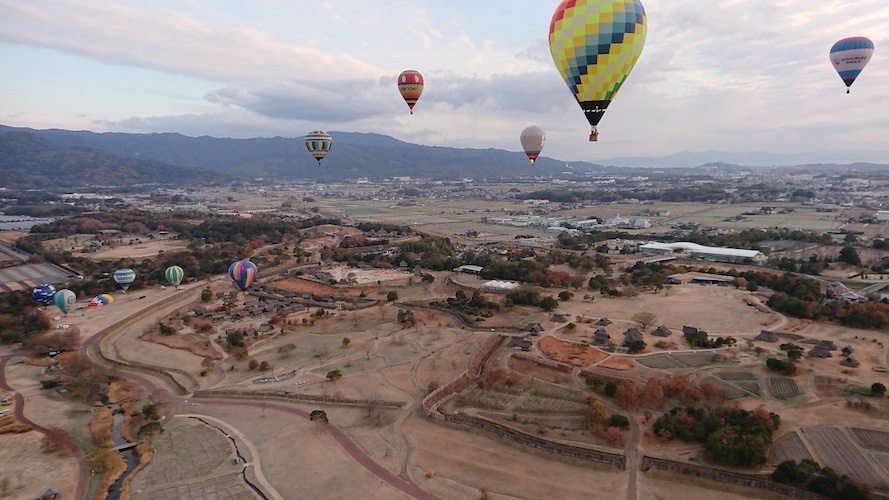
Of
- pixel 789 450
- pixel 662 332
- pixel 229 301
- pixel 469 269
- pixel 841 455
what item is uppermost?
pixel 662 332

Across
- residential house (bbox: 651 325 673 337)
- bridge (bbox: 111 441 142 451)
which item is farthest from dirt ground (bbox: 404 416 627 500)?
residential house (bbox: 651 325 673 337)

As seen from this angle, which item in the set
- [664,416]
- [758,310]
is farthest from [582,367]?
[758,310]

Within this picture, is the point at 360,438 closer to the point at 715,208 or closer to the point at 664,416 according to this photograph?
the point at 664,416

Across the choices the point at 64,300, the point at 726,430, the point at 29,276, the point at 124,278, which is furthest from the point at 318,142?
the point at 726,430

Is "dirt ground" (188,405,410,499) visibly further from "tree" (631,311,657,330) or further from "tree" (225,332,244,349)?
"tree" (631,311,657,330)

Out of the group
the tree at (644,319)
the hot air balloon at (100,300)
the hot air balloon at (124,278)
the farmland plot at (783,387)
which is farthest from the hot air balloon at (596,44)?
the hot air balloon at (124,278)

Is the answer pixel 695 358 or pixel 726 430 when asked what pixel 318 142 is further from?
pixel 726 430
